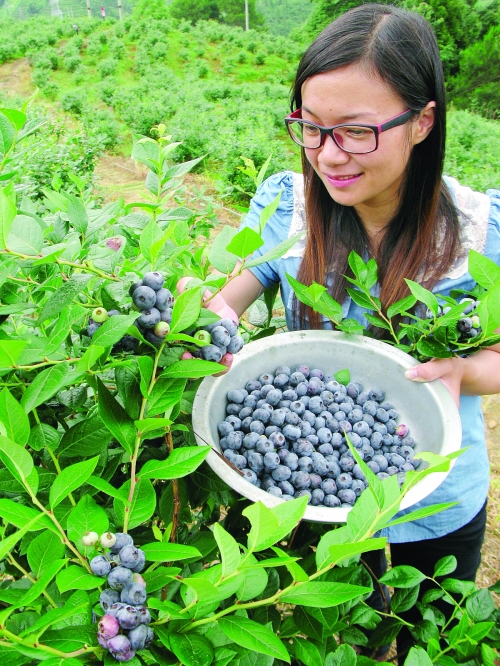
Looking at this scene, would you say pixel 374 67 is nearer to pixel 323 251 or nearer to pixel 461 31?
pixel 323 251

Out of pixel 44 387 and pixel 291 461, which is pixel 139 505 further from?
pixel 291 461

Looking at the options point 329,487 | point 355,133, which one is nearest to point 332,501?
point 329,487

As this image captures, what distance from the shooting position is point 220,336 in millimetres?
601

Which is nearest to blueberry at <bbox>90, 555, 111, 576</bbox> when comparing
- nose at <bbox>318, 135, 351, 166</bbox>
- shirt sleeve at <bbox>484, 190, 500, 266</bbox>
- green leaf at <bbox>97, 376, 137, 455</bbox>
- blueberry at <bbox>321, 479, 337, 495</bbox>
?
green leaf at <bbox>97, 376, 137, 455</bbox>

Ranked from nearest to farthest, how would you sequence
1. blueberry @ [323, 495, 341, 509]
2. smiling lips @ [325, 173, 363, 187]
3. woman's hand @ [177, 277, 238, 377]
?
woman's hand @ [177, 277, 238, 377] → blueberry @ [323, 495, 341, 509] → smiling lips @ [325, 173, 363, 187]

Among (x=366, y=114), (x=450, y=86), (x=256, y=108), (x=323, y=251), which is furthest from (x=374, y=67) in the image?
(x=450, y=86)

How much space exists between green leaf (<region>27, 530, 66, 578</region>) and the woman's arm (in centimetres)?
58

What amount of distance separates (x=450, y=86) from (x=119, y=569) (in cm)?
2149

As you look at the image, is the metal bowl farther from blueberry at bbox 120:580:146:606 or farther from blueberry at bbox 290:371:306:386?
blueberry at bbox 120:580:146:606

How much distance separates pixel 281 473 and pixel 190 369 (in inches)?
12.6

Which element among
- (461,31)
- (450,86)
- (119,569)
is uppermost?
(119,569)

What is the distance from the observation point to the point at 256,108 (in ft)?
41.1

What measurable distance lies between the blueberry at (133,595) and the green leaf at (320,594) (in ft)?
0.40

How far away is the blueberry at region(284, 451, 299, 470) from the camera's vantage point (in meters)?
0.81
